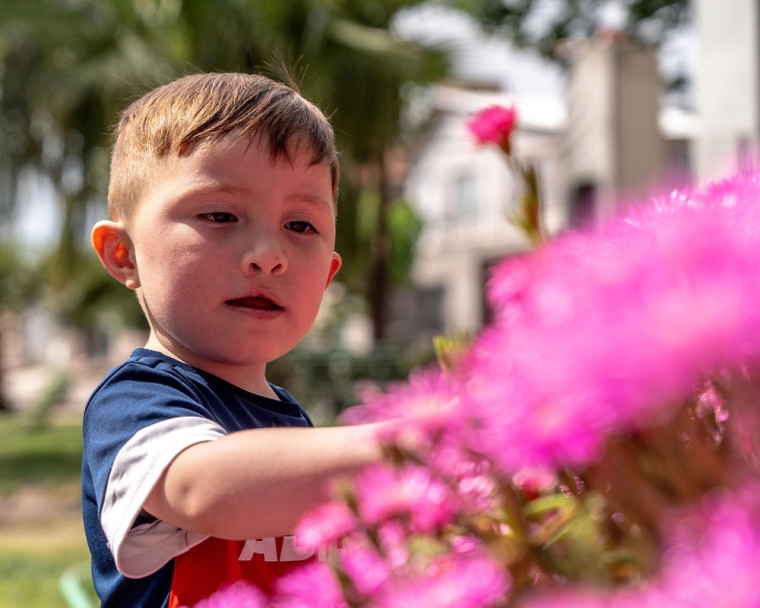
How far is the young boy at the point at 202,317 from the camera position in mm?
664

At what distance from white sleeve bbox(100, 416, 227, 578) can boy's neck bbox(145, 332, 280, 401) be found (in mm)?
259

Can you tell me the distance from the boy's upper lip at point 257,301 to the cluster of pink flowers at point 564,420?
0.52 meters

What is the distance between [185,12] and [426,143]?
52.5ft

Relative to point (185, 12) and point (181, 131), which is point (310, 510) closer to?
point (181, 131)

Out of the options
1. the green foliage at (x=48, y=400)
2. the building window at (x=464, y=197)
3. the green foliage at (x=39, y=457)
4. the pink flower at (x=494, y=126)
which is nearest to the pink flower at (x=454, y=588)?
the pink flower at (x=494, y=126)

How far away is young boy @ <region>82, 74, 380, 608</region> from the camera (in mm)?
664

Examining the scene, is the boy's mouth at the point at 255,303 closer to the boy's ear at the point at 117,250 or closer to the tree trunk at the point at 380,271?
the boy's ear at the point at 117,250

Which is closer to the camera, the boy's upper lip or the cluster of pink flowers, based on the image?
the cluster of pink flowers

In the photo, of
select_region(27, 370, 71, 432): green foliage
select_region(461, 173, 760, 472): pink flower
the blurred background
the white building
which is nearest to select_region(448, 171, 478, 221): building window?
the white building

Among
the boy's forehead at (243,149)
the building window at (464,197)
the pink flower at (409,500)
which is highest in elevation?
the boy's forehead at (243,149)

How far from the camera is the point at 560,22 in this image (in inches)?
598

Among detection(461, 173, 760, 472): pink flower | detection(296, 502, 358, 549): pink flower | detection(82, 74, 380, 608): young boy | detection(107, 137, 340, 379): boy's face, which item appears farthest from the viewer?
detection(107, 137, 340, 379): boy's face

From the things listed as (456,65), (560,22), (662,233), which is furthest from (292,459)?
(560,22)

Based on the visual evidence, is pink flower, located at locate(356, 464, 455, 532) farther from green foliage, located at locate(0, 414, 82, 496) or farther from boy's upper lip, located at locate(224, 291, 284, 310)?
green foliage, located at locate(0, 414, 82, 496)
